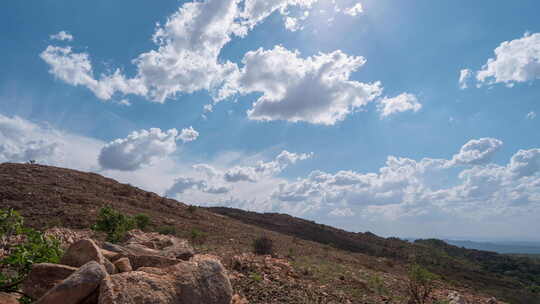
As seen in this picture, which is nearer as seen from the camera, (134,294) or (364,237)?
(134,294)

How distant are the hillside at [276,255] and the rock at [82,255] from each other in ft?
14.1

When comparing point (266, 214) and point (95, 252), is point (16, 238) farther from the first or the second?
point (266, 214)

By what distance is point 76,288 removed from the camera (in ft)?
15.1

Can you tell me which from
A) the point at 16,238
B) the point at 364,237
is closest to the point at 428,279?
the point at 16,238

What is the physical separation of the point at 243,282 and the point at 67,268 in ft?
18.0

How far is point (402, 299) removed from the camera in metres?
11.6

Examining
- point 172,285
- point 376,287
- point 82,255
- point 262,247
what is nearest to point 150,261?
point 82,255

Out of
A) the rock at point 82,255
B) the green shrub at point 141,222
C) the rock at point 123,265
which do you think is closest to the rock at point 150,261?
the rock at point 123,265

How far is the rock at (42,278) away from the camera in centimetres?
514

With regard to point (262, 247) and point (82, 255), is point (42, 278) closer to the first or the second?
point (82, 255)

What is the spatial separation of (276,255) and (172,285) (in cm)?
1356

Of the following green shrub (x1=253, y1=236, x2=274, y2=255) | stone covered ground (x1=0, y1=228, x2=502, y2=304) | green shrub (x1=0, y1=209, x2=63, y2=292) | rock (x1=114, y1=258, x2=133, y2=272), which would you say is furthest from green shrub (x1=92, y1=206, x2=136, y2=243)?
rock (x1=114, y1=258, x2=133, y2=272)

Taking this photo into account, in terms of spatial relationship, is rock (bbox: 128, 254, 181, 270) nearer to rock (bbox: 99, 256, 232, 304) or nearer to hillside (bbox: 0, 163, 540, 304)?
rock (bbox: 99, 256, 232, 304)

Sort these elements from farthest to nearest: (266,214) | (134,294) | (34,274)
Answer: (266,214)
(34,274)
(134,294)
